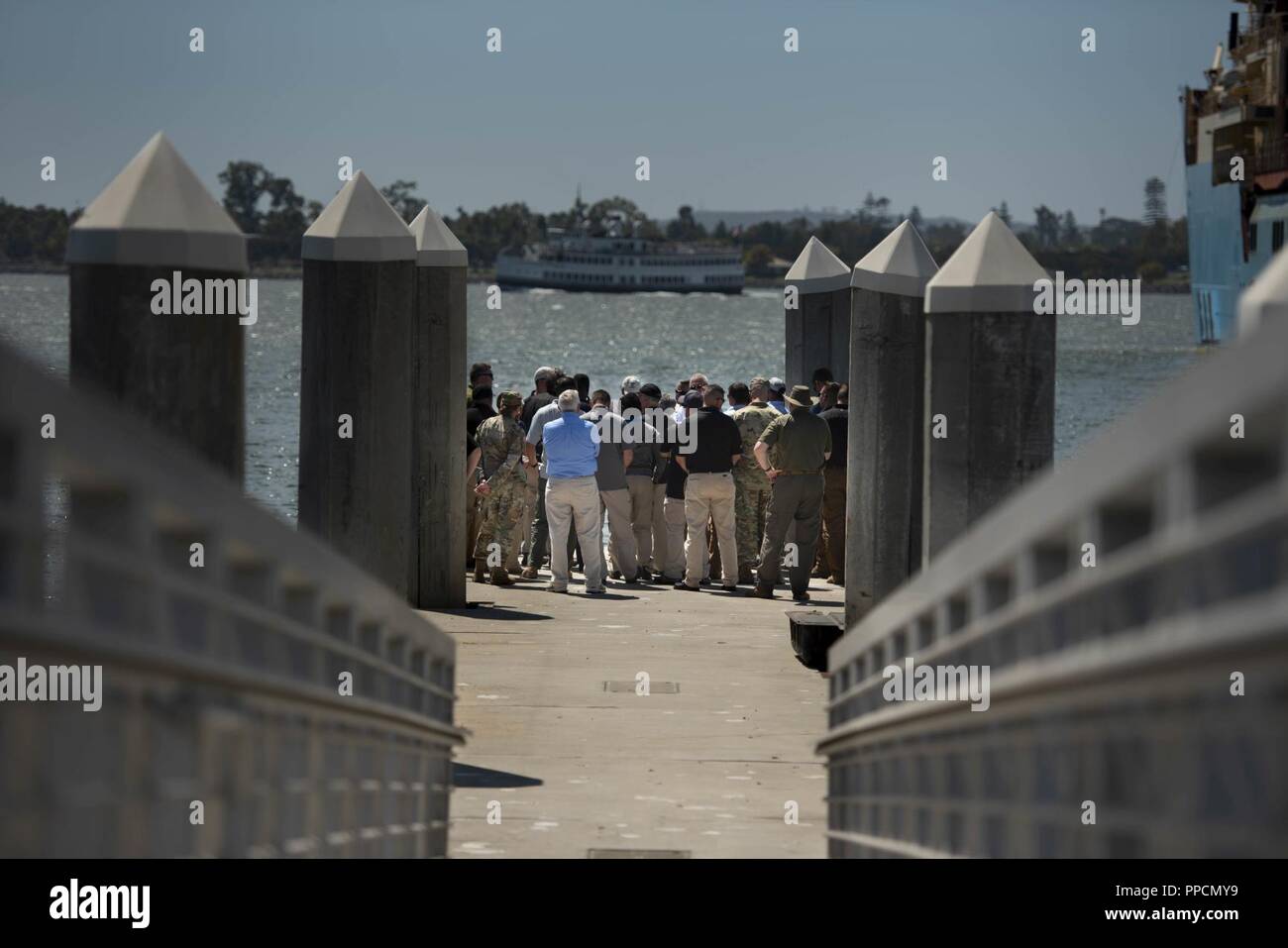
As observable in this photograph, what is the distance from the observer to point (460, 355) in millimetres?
14055

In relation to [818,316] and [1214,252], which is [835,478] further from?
[1214,252]

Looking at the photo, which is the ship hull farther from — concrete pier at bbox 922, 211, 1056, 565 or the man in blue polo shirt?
concrete pier at bbox 922, 211, 1056, 565

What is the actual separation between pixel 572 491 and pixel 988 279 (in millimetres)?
7035

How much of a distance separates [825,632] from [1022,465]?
305cm

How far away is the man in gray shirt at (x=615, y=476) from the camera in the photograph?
660 inches

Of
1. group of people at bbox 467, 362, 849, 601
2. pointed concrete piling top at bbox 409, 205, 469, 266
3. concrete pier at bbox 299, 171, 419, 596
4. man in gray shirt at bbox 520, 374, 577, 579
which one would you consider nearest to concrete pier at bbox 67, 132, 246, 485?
concrete pier at bbox 299, 171, 419, 596

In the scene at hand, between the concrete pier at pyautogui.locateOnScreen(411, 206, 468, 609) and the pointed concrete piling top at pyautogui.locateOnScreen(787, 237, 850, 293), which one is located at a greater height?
the pointed concrete piling top at pyautogui.locateOnScreen(787, 237, 850, 293)

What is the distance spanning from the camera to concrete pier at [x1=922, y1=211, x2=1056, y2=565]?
931 cm

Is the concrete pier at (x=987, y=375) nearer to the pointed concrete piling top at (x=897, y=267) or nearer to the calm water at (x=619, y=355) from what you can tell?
the pointed concrete piling top at (x=897, y=267)

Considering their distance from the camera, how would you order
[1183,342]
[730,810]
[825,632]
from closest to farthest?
[730,810] < [825,632] < [1183,342]

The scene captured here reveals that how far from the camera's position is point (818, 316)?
65.7 feet

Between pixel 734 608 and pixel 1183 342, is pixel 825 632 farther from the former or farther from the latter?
pixel 1183 342

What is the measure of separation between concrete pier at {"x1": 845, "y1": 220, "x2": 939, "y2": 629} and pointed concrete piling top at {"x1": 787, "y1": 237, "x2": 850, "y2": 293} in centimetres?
769
